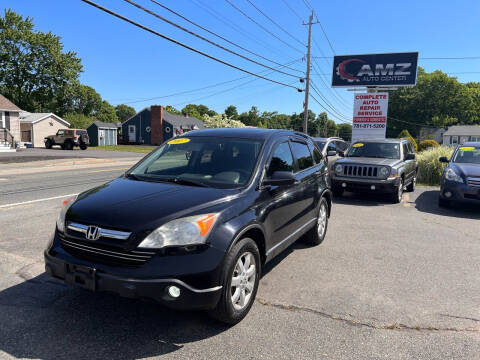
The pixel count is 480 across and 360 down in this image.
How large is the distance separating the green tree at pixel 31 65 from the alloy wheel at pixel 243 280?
207 ft

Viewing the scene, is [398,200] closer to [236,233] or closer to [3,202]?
[236,233]

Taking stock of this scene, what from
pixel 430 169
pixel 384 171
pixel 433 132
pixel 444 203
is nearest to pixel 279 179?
pixel 384 171

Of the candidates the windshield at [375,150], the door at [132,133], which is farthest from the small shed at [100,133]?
the windshield at [375,150]

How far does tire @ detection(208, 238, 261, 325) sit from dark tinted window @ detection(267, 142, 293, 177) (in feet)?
3.07

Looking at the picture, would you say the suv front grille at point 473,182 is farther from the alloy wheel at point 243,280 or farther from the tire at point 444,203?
the alloy wheel at point 243,280

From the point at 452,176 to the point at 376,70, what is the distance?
67.5 feet

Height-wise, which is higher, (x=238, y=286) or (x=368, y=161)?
(x=368, y=161)

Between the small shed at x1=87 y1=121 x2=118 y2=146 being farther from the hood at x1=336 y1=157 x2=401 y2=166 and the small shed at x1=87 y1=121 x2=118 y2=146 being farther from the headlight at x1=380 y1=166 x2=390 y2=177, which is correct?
the headlight at x1=380 y1=166 x2=390 y2=177

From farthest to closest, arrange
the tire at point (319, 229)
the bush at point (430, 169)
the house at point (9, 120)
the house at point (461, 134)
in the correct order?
1. the house at point (461, 134)
2. the house at point (9, 120)
3. the bush at point (430, 169)
4. the tire at point (319, 229)

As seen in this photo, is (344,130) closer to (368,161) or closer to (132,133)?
(132,133)

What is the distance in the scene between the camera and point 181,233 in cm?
273

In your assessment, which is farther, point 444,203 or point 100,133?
point 100,133

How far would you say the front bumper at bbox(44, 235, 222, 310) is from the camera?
2.58 meters

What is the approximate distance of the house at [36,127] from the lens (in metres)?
42.8
